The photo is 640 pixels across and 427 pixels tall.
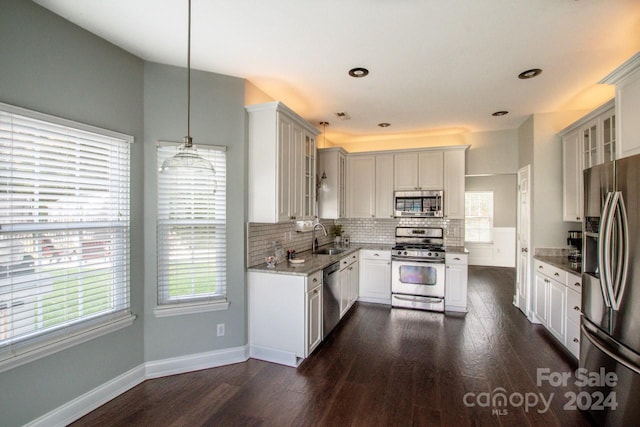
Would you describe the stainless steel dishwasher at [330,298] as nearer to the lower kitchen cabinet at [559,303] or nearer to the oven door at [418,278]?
the oven door at [418,278]

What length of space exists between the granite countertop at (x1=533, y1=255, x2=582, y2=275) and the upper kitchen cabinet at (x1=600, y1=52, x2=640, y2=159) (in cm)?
130

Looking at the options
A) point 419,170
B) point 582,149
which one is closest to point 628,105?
point 582,149

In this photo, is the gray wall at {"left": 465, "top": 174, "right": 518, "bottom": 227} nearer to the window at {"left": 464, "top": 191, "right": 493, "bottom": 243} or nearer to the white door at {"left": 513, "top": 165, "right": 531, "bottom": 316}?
the window at {"left": 464, "top": 191, "right": 493, "bottom": 243}

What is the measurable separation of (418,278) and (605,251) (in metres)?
2.68

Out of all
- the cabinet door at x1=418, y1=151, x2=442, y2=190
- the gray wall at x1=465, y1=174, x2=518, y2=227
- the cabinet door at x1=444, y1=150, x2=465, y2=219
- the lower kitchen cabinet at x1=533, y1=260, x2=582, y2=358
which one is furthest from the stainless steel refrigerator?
the gray wall at x1=465, y1=174, x2=518, y2=227

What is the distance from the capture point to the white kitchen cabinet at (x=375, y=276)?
4758 millimetres

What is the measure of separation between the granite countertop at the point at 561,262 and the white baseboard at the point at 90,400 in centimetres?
432

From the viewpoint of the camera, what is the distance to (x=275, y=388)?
248cm

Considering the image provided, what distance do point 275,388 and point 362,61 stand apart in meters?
3.02

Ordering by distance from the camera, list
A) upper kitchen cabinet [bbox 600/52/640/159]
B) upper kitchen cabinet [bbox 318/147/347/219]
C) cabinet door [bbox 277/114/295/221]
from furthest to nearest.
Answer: upper kitchen cabinet [bbox 318/147/347/219], cabinet door [bbox 277/114/295/221], upper kitchen cabinet [bbox 600/52/640/159]

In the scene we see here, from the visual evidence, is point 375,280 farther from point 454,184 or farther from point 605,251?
point 605,251

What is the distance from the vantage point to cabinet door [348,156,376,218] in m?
5.25

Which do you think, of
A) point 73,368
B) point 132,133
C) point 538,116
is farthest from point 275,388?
point 538,116

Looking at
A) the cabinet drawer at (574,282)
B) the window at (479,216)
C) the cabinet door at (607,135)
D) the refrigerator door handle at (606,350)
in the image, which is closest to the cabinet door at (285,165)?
the refrigerator door handle at (606,350)
